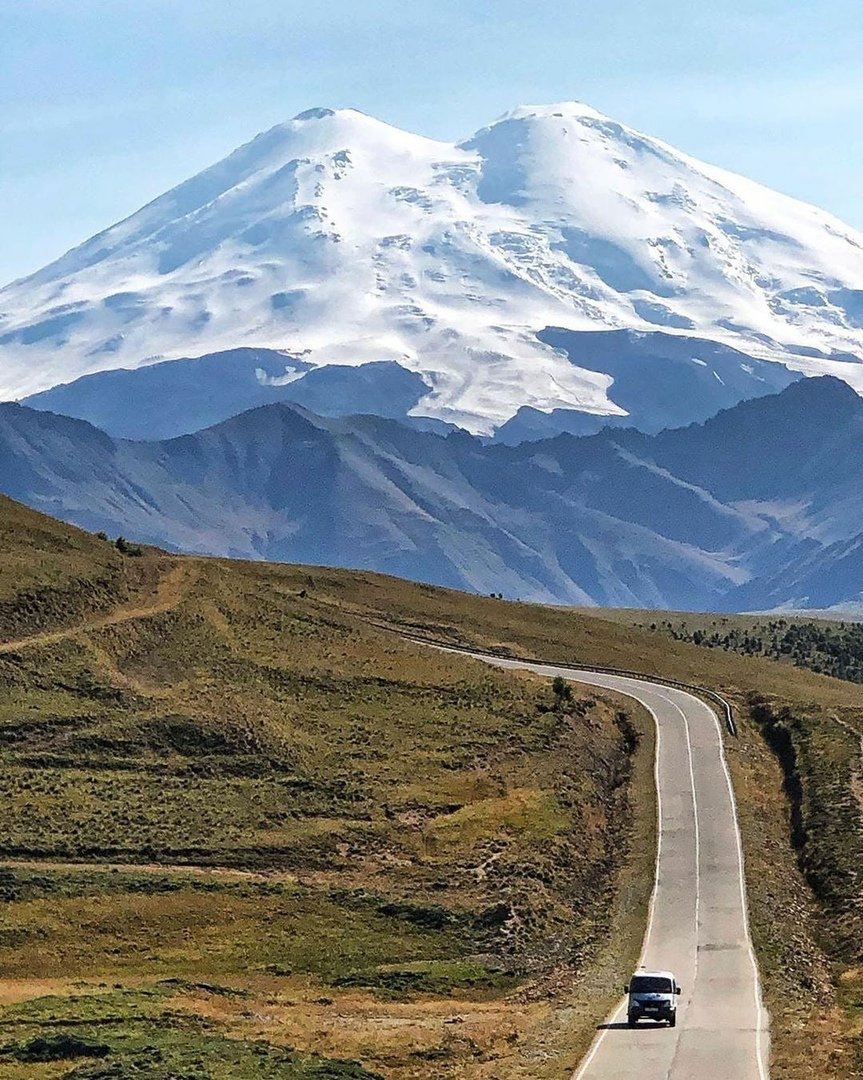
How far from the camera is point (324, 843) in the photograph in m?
71.5

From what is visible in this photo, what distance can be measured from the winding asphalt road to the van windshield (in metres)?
0.87

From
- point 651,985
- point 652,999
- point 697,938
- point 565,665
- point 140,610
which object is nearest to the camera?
point 652,999

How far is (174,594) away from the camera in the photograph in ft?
355

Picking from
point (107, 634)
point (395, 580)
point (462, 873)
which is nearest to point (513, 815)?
point (462, 873)

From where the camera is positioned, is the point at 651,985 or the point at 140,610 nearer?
the point at 651,985

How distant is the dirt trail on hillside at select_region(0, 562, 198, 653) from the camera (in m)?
92.3

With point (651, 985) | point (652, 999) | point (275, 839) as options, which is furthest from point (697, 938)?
point (275, 839)

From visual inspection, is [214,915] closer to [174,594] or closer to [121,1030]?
[121,1030]

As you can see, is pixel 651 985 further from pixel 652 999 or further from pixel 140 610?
pixel 140 610

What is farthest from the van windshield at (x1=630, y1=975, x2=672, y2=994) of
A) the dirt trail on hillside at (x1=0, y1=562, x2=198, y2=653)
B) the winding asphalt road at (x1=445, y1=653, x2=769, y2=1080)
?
the dirt trail on hillside at (x1=0, y1=562, x2=198, y2=653)

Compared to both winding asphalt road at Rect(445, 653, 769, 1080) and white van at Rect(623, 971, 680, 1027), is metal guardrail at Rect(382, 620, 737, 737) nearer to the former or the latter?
winding asphalt road at Rect(445, 653, 769, 1080)

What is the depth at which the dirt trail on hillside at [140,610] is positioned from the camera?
303 feet

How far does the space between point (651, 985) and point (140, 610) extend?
5920cm

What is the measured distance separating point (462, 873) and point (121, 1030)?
80.7ft
